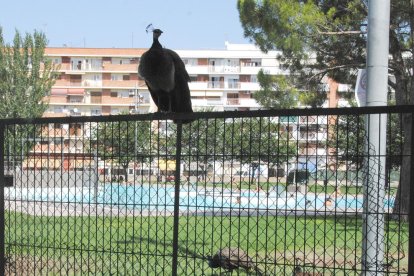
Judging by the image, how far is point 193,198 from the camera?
451 centimetres

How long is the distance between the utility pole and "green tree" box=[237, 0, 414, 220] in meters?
7.71

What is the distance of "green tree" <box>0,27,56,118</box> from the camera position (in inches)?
1649

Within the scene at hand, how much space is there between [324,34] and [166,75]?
9896mm

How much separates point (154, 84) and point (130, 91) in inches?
2645

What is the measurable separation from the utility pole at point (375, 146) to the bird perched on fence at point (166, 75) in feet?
4.79

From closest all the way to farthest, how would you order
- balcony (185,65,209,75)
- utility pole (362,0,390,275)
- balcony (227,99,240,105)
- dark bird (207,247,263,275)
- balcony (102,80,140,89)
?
utility pole (362,0,390,275), dark bird (207,247,263,275), balcony (227,99,240,105), balcony (102,80,140,89), balcony (185,65,209,75)

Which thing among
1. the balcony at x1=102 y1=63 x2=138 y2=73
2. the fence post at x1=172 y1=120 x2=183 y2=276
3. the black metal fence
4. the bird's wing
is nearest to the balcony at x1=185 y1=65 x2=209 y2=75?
the balcony at x1=102 y1=63 x2=138 y2=73

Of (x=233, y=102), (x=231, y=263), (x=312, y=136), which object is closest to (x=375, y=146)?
(x=312, y=136)

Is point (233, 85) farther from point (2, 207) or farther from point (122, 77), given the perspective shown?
point (2, 207)

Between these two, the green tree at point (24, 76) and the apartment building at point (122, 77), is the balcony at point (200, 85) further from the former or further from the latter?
the green tree at point (24, 76)

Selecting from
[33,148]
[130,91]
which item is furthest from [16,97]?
[33,148]

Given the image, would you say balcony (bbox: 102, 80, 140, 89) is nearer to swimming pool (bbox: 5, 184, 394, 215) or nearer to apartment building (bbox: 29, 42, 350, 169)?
apartment building (bbox: 29, 42, 350, 169)

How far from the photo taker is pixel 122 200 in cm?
499

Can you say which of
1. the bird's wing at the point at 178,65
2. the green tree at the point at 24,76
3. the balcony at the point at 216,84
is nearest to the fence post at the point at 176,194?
the bird's wing at the point at 178,65
